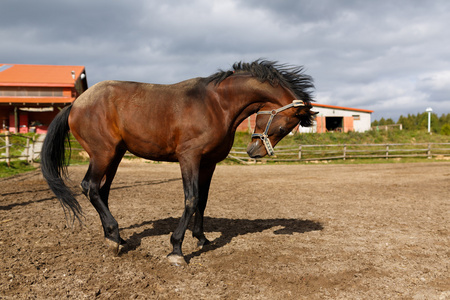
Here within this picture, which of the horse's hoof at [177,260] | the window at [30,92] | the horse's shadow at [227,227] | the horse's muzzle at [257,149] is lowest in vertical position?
the horse's shadow at [227,227]

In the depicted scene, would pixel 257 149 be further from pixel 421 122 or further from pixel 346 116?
pixel 421 122

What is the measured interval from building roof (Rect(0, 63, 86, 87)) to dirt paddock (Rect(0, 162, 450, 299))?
85.9 feet

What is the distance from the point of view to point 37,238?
4312 mm

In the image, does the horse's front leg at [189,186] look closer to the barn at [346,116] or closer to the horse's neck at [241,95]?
the horse's neck at [241,95]

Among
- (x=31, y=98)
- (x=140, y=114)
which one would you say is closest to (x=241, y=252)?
(x=140, y=114)

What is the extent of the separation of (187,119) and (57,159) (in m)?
1.98

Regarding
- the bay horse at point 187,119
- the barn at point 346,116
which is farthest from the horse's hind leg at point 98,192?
the barn at point 346,116

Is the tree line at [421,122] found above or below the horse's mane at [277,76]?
above

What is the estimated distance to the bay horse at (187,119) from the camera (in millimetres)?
3617

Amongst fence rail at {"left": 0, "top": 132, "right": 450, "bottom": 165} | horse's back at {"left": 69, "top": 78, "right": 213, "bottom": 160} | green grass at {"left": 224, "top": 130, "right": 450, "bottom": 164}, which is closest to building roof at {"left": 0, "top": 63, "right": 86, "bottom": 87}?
fence rail at {"left": 0, "top": 132, "right": 450, "bottom": 165}

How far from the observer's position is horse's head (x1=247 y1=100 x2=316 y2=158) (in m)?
3.60

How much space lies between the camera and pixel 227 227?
521 cm

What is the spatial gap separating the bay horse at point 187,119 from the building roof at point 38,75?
29369 mm

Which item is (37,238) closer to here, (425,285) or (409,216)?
(425,285)
